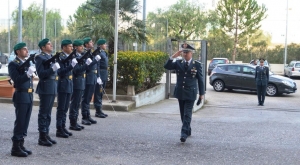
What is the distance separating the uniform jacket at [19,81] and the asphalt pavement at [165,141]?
90 centimetres

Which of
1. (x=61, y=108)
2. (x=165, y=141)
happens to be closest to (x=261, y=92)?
(x=165, y=141)

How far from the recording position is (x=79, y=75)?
9172 millimetres

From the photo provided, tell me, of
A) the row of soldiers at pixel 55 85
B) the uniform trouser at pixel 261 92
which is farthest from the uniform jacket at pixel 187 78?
the uniform trouser at pixel 261 92

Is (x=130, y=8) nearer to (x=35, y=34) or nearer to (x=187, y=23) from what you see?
(x=35, y=34)

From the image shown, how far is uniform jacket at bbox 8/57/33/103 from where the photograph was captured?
675 cm

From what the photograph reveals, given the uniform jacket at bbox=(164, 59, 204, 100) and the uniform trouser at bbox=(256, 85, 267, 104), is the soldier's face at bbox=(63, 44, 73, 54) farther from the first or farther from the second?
the uniform trouser at bbox=(256, 85, 267, 104)

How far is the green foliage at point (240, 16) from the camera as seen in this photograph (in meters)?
43.2

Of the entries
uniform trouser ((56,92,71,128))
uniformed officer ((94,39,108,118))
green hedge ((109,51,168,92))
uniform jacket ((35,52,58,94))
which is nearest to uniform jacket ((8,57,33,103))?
uniform jacket ((35,52,58,94))

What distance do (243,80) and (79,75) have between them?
43.0 ft

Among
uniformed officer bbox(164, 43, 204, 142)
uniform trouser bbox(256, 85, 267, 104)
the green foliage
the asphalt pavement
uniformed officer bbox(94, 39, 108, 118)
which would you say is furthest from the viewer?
the green foliage

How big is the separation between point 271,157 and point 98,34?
8.96m

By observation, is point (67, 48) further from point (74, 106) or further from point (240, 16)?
point (240, 16)

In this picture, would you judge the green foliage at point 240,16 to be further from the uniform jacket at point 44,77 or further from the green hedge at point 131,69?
the uniform jacket at point 44,77

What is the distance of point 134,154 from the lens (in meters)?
7.29
